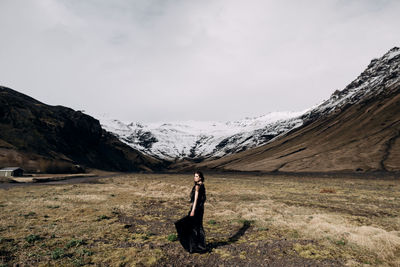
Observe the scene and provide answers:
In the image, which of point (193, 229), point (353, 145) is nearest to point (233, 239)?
point (193, 229)

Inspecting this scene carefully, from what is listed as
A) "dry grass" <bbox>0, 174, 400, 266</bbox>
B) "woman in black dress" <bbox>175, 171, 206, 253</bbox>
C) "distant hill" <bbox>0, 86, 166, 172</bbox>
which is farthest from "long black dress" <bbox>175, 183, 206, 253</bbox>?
"distant hill" <bbox>0, 86, 166, 172</bbox>

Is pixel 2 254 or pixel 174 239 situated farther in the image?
pixel 174 239

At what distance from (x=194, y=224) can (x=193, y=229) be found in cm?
28

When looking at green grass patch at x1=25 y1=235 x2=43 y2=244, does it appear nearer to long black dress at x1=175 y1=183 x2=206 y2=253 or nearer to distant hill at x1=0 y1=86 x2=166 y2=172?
long black dress at x1=175 y1=183 x2=206 y2=253

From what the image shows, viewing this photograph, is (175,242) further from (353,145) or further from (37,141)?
(37,141)

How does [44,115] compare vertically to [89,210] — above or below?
above

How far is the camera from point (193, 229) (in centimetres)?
1266

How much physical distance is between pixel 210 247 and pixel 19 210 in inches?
785

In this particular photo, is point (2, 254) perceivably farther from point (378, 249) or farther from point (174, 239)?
point (378, 249)

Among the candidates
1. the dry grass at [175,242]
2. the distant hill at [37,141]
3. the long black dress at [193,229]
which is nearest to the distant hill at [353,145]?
the dry grass at [175,242]

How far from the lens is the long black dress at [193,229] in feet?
41.3

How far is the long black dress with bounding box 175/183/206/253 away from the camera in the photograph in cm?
1259

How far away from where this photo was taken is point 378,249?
13.0 metres

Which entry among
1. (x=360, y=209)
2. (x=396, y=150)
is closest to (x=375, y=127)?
(x=396, y=150)
